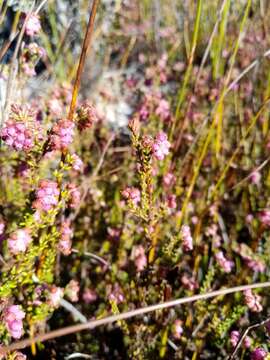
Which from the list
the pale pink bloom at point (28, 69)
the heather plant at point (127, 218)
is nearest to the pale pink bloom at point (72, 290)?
the heather plant at point (127, 218)

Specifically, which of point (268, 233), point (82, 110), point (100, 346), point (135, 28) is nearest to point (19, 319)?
point (82, 110)

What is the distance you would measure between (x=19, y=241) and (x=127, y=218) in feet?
3.05

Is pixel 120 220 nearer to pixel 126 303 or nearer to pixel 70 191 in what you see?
pixel 126 303

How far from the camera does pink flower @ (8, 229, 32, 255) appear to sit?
105cm

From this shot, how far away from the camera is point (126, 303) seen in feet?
5.23

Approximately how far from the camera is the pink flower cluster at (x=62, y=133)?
1055 millimetres

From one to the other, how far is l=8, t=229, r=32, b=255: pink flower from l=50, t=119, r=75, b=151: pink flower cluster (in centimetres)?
24

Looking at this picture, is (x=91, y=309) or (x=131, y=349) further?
(x=91, y=309)

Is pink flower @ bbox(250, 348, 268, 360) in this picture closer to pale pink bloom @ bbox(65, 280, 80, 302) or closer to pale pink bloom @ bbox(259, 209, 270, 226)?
pale pink bloom @ bbox(65, 280, 80, 302)

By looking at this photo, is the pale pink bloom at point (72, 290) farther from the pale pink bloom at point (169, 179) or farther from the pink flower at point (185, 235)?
the pale pink bloom at point (169, 179)

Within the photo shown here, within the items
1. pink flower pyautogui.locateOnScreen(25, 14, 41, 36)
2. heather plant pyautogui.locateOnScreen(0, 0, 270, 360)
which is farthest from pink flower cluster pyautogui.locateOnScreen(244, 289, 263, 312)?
pink flower pyautogui.locateOnScreen(25, 14, 41, 36)

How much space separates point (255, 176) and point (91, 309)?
1.05 meters

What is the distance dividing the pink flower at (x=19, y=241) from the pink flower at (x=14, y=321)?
0.14 m

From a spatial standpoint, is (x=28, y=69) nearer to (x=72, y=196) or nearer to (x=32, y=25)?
(x=32, y=25)
